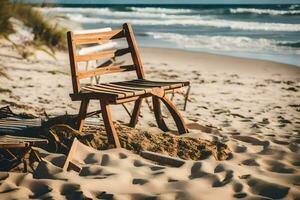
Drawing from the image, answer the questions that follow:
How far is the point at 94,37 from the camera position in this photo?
456 centimetres

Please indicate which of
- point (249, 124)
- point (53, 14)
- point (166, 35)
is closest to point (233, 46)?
point (166, 35)

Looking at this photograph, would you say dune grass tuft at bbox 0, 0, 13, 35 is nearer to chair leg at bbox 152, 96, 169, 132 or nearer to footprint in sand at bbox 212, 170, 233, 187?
chair leg at bbox 152, 96, 169, 132

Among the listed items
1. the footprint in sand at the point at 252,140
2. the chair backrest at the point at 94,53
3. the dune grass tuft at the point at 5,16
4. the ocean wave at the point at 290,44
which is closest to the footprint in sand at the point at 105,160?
the chair backrest at the point at 94,53

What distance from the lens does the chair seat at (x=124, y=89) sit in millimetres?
3824

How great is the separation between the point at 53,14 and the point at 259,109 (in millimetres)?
7653

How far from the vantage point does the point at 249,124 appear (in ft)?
18.0

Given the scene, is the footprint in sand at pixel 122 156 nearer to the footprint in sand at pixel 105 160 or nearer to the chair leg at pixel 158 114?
the footprint in sand at pixel 105 160

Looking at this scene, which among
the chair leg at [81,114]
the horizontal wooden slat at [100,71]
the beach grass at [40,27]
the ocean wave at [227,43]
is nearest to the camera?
the chair leg at [81,114]

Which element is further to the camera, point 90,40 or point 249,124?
point 249,124

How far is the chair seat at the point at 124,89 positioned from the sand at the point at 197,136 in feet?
1.68

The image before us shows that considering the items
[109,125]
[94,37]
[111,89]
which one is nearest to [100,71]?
[94,37]

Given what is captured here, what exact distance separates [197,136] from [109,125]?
1065 millimetres

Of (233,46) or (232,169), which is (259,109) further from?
(233,46)

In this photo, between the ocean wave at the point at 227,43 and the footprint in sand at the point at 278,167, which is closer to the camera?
the footprint in sand at the point at 278,167
